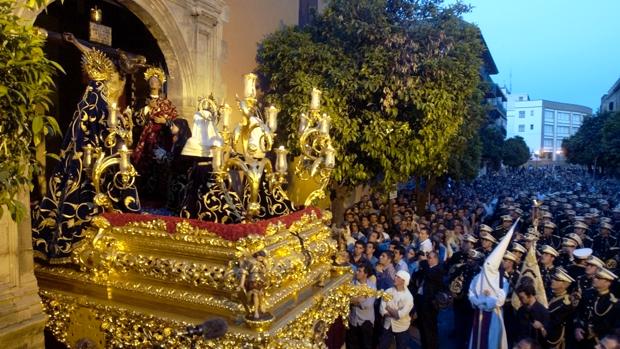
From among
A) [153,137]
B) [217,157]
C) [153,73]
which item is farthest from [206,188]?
[153,73]

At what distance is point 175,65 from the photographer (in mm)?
6938

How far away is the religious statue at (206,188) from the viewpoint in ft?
13.9

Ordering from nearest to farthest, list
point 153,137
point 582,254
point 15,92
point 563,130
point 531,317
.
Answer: point 15,92, point 531,317, point 153,137, point 582,254, point 563,130

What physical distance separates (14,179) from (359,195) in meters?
13.9

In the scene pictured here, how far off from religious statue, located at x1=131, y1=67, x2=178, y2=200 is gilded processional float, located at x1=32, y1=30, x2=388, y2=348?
664 mm

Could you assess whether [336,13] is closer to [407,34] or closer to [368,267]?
[407,34]

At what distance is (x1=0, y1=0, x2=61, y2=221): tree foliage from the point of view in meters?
2.72

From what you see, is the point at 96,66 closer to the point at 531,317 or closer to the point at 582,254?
the point at 531,317

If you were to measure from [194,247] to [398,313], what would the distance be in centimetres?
331

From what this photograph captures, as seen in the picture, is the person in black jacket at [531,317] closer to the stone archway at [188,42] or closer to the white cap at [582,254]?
the white cap at [582,254]

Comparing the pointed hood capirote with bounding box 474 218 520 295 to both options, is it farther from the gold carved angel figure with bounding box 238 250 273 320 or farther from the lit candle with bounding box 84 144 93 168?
the lit candle with bounding box 84 144 93 168

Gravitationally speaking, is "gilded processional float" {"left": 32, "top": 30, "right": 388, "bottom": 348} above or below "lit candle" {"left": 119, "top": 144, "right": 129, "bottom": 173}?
below

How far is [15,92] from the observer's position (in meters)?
2.77

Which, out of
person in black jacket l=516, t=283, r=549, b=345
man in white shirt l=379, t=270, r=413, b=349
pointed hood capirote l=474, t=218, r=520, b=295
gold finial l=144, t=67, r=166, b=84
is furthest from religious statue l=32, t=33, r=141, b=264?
person in black jacket l=516, t=283, r=549, b=345
